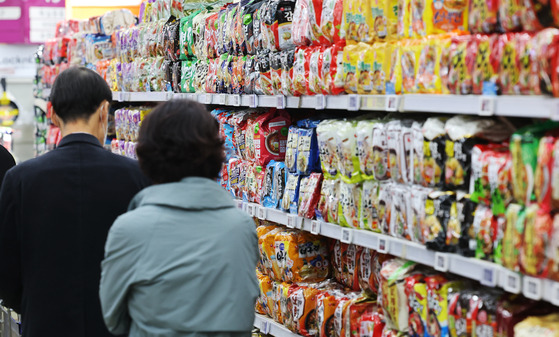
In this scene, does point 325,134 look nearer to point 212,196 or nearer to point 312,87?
point 312,87

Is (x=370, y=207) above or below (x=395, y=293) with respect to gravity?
above

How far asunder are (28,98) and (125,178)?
28.9 ft

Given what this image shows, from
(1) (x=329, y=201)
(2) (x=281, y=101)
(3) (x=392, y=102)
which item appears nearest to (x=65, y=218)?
(1) (x=329, y=201)

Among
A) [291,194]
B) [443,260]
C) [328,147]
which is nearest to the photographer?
[443,260]

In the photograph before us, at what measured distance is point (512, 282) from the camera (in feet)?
7.57

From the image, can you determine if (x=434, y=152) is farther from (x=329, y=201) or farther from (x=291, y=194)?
(x=291, y=194)

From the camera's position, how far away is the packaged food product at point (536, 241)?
2195 mm

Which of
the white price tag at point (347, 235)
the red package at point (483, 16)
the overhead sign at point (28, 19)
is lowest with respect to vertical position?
the white price tag at point (347, 235)

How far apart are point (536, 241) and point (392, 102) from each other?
86 cm

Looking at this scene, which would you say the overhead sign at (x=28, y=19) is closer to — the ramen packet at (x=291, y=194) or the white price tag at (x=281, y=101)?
the white price tag at (x=281, y=101)

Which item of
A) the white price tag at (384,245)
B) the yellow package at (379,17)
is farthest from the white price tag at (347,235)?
the yellow package at (379,17)

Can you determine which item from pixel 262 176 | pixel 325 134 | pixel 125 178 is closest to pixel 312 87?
pixel 325 134

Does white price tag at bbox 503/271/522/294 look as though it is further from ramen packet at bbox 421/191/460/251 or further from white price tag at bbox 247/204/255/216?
white price tag at bbox 247/204/255/216

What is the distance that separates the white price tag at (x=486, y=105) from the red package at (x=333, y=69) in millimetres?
939
